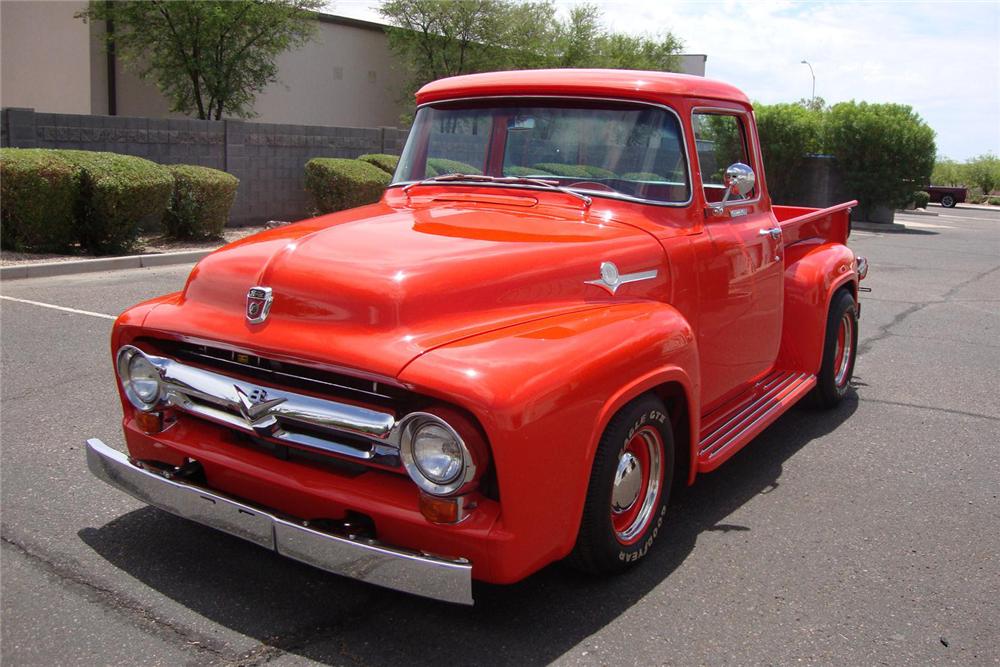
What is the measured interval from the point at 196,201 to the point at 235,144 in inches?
119

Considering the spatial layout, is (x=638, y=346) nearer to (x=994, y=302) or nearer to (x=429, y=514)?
(x=429, y=514)

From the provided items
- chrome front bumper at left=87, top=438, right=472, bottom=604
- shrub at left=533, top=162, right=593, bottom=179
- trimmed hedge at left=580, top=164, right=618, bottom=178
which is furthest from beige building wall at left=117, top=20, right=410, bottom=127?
chrome front bumper at left=87, top=438, right=472, bottom=604

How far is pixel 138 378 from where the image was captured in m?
3.63

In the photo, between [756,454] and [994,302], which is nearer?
[756,454]

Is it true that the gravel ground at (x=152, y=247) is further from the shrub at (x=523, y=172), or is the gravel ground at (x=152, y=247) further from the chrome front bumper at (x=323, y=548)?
the chrome front bumper at (x=323, y=548)

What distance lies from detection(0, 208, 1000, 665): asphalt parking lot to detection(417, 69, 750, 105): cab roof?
6.40 feet

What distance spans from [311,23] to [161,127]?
9.12 meters

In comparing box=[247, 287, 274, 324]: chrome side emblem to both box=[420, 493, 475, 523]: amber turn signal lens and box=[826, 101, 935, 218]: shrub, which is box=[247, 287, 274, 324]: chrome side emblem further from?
box=[826, 101, 935, 218]: shrub

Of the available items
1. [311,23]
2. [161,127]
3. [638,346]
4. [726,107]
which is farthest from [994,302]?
[311,23]

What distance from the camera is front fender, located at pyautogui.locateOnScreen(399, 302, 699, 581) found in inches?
112

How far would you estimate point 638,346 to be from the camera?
135 inches

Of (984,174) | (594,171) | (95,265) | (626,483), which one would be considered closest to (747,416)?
(626,483)

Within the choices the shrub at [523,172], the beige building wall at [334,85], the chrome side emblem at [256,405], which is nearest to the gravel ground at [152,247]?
the shrub at [523,172]

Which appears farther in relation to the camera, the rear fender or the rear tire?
the rear tire
